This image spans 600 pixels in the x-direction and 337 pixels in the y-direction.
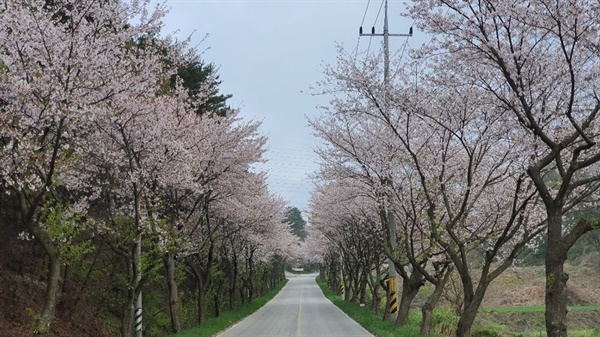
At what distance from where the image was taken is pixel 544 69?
9.61 m

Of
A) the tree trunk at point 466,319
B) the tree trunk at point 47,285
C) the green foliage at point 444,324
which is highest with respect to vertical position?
the tree trunk at point 47,285

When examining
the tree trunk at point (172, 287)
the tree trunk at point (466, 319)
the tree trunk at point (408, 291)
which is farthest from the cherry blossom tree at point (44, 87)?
the tree trunk at point (408, 291)

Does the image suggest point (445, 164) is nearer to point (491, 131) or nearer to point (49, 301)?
point (491, 131)

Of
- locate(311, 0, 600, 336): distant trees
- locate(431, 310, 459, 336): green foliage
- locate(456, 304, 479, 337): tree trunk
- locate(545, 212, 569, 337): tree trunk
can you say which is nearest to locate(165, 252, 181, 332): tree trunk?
locate(311, 0, 600, 336): distant trees

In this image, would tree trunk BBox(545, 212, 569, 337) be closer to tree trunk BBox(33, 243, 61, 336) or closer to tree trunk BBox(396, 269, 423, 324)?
tree trunk BBox(33, 243, 61, 336)

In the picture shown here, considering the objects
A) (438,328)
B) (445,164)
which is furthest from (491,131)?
(438,328)

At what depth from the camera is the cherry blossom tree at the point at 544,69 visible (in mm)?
8070

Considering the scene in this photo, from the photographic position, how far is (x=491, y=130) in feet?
41.6

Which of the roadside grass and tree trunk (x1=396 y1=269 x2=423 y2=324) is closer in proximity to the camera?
the roadside grass

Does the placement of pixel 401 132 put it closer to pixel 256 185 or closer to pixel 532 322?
pixel 256 185

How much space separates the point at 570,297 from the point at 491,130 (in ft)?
134

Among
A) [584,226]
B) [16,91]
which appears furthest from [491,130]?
[16,91]

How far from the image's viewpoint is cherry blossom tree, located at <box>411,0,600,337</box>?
8070mm

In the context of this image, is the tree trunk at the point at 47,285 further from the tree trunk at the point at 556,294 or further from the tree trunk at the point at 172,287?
the tree trunk at the point at 172,287
